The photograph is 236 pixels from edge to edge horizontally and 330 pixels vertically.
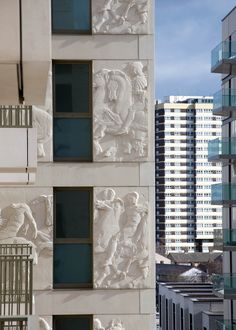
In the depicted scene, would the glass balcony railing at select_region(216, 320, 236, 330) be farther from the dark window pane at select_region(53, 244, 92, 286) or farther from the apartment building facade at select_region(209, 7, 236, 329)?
the dark window pane at select_region(53, 244, 92, 286)

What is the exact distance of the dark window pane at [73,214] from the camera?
13.0 meters

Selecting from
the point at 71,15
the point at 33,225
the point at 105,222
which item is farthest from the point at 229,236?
the point at 33,225

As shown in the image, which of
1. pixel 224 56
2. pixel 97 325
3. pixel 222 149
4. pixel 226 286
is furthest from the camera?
pixel 224 56

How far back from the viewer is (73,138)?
1320 cm

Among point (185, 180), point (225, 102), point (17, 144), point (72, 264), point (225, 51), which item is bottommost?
point (72, 264)

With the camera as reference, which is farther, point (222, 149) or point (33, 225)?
point (222, 149)

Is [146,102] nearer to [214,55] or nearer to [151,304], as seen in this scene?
[151,304]

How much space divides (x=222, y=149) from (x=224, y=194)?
176 cm

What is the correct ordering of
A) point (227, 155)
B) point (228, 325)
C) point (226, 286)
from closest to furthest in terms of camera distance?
point (226, 286), point (227, 155), point (228, 325)

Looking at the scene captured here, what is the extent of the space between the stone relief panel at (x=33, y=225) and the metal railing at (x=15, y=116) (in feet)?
6.16

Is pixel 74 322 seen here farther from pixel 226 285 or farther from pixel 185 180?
pixel 185 180

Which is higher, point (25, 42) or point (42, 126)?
point (42, 126)

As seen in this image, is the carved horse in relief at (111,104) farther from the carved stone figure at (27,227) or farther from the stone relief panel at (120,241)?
the carved stone figure at (27,227)

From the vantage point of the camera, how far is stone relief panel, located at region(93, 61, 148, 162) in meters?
13.1
